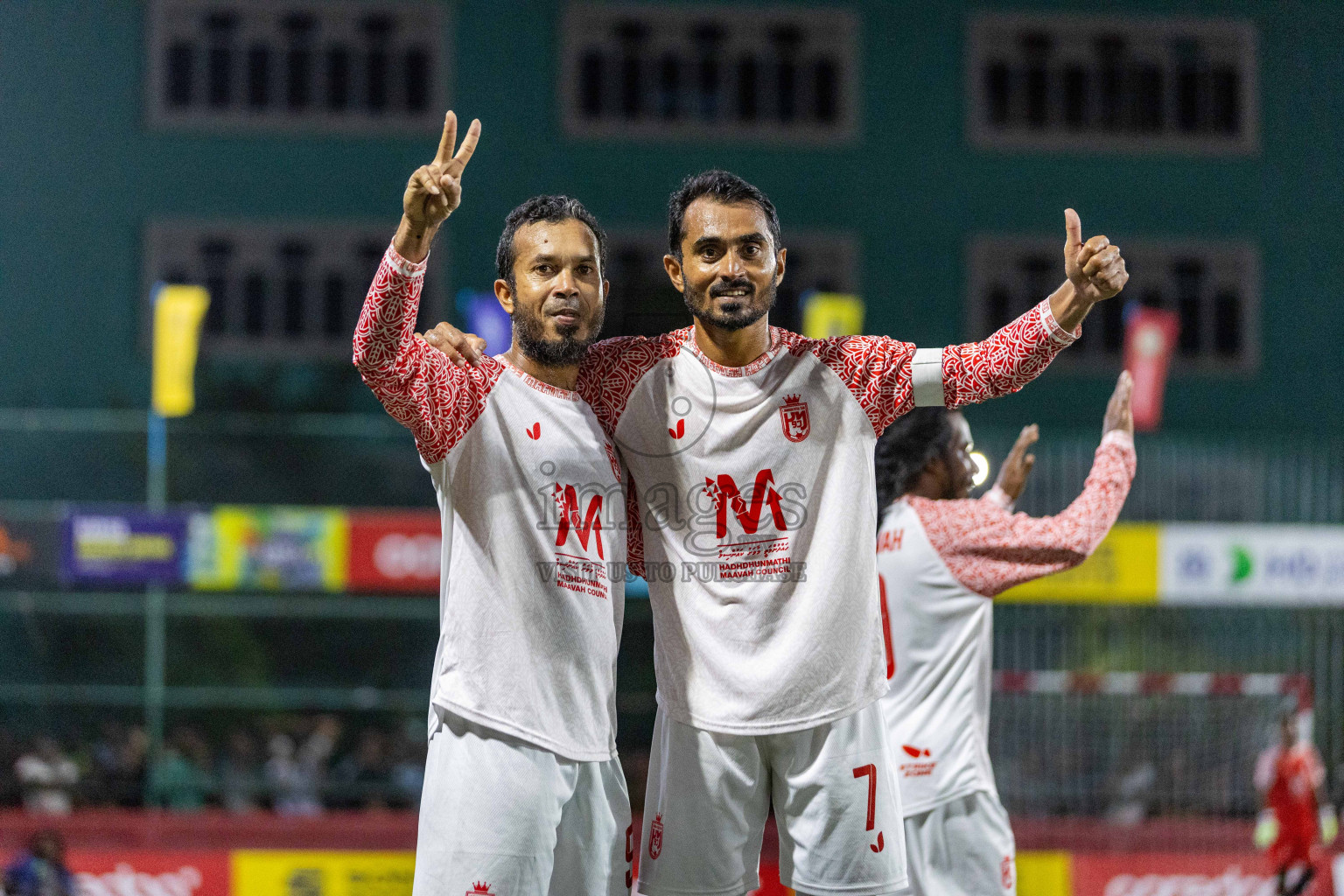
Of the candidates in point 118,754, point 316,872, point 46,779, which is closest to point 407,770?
point 118,754

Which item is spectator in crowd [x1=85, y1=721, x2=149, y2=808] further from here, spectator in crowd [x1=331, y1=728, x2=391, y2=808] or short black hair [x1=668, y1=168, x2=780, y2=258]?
short black hair [x1=668, y1=168, x2=780, y2=258]

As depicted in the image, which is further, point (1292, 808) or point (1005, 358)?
point (1292, 808)

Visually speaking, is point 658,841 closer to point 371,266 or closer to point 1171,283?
point 371,266

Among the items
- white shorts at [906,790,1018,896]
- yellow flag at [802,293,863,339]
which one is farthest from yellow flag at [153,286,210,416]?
white shorts at [906,790,1018,896]

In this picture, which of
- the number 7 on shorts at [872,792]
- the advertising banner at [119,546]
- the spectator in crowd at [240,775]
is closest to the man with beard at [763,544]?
the number 7 on shorts at [872,792]

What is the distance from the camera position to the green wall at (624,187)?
1892cm

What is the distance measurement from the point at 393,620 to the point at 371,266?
7.88 meters

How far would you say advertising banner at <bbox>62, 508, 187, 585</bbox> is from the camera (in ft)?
34.4

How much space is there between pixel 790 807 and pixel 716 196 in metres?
1.40

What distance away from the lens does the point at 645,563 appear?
3.25 metres

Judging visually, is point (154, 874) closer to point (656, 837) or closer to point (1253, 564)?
point (656, 837)

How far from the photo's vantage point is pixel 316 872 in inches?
329

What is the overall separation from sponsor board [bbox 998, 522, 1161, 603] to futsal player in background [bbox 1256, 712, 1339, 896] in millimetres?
1333

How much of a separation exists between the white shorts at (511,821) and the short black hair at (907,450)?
1.63m
